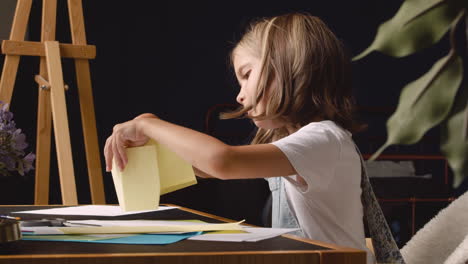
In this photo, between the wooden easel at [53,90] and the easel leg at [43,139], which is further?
the easel leg at [43,139]

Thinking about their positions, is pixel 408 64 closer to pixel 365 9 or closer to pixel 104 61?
pixel 365 9

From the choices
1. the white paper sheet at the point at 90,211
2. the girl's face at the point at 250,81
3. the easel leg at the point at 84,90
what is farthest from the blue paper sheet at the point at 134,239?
the easel leg at the point at 84,90

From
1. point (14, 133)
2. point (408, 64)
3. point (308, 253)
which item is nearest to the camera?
point (308, 253)

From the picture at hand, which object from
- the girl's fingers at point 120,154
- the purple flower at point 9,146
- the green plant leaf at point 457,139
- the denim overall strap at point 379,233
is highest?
the green plant leaf at point 457,139

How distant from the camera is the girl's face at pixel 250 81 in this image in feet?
4.03

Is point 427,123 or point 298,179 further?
point 298,179

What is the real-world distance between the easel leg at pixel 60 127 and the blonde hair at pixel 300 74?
1.29 m

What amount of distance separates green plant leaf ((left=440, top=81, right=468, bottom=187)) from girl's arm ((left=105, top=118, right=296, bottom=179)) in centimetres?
67

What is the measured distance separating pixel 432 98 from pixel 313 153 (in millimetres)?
800

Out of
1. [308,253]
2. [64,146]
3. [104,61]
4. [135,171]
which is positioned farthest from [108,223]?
[104,61]

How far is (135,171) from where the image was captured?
2.96 feet

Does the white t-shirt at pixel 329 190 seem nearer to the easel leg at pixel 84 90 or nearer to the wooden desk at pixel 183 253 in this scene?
the wooden desk at pixel 183 253

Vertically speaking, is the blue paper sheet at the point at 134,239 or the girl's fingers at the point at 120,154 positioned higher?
the girl's fingers at the point at 120,154

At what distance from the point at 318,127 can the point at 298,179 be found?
4.1 inches
